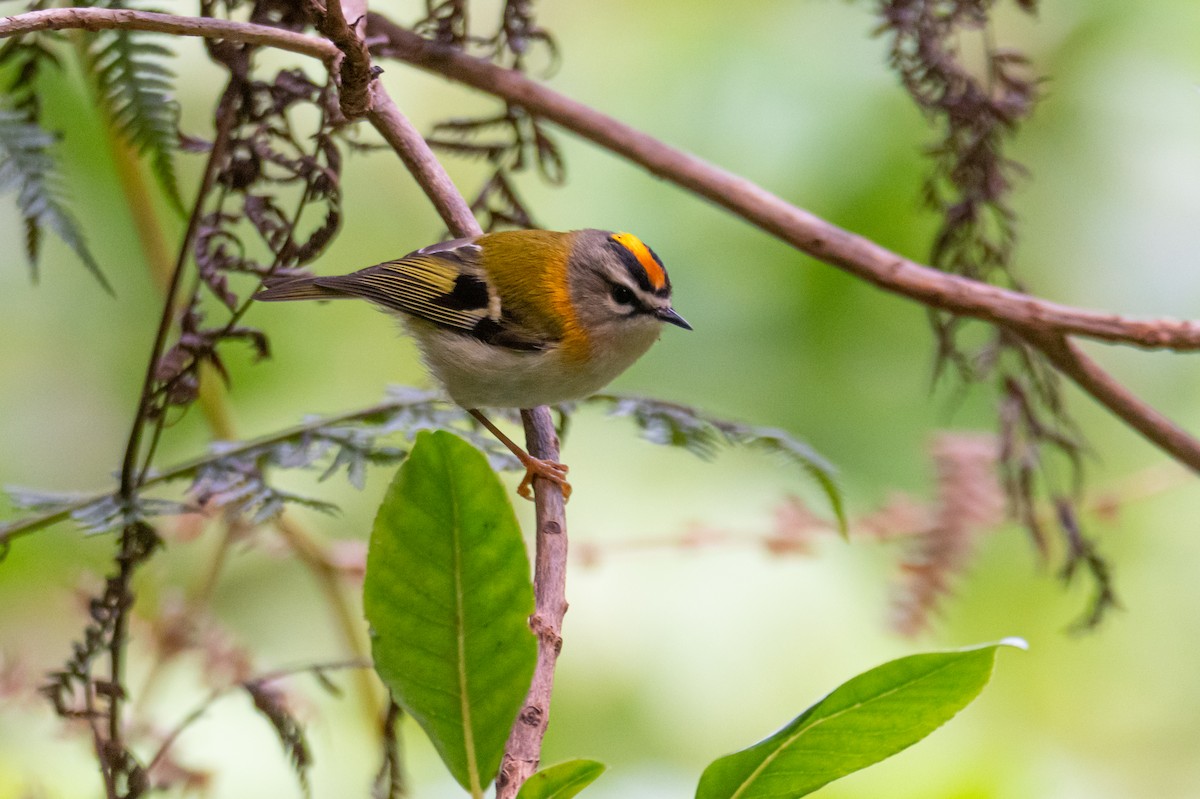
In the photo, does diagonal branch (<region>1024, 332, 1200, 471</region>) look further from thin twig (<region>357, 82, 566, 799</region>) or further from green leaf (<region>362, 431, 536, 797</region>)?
green leaf (<region>362, 431, 536, 797</region>)

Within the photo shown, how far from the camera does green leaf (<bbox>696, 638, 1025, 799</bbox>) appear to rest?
81 centimetres

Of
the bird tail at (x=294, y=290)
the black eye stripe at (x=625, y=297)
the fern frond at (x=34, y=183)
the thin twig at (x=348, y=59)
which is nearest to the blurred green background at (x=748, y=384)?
the black eye stripe at (x=625, y=297)

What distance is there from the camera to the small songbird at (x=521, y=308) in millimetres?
1635

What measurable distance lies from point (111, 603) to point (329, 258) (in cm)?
164

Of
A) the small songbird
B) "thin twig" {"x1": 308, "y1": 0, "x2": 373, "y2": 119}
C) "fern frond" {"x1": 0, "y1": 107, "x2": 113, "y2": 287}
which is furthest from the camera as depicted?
the small songbird

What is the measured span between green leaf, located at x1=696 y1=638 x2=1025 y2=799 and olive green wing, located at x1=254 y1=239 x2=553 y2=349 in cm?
95

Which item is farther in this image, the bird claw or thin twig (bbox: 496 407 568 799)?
the bird claw

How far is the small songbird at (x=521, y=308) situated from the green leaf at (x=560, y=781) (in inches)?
29.9

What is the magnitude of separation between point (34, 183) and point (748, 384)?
1797 millimetres

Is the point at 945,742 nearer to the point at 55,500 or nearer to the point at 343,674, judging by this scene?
the point at 343,674

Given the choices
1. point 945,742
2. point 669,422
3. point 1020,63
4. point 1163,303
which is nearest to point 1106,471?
point 1163,303

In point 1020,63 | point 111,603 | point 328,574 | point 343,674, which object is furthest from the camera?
point 343,674

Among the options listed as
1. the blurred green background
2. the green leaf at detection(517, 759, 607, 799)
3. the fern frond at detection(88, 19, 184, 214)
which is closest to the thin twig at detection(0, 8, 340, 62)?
the fern frond at detection(88, 19, 184, 214)

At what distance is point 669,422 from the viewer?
1.48 meters
